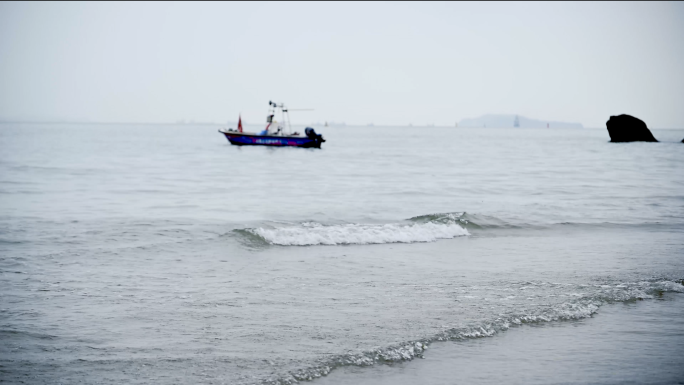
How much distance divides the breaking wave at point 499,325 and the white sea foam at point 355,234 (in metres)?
5.65

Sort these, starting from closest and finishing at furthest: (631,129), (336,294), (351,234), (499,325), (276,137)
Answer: (499,325)
(336,294)
(351,234)
(276,137)
(631,129)

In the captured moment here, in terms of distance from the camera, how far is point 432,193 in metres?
25.0

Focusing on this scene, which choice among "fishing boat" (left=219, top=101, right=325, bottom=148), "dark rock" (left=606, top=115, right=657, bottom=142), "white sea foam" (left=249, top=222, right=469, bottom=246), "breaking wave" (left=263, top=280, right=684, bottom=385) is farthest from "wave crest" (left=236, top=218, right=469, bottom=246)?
"dark rock" (left=606, top=115, right=657, bottom=142)

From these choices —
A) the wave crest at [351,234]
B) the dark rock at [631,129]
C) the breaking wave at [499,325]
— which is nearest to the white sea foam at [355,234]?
the wave crest at [351,234]

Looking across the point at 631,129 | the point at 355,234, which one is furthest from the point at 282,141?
the point at 631,129

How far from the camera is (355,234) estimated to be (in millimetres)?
14117

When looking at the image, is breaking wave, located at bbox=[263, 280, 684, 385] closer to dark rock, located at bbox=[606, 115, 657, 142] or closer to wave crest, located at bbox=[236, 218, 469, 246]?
wave crest, located at bbox=[236, 218, 469, 246]

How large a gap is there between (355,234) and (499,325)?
23.2ft

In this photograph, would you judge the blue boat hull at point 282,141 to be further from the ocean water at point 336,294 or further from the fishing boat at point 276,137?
the ocean water at point 336,294

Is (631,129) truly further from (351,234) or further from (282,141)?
(351,234)

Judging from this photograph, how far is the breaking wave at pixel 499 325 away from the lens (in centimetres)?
586

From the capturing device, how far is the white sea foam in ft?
44.5

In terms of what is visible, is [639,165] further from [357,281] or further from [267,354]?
[267,354]

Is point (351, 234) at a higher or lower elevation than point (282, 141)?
lower
